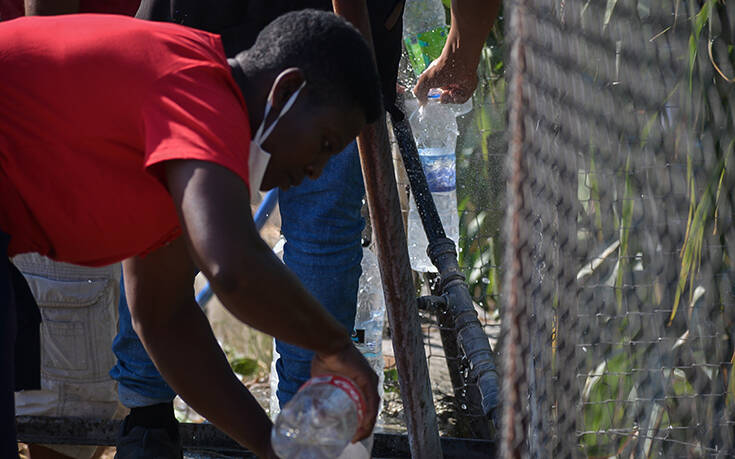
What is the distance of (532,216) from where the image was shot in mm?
1215

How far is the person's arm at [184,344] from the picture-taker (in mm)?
2287

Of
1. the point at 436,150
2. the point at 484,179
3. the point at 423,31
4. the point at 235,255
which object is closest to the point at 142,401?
the point at 235,255

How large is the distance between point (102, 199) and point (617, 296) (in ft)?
3.75

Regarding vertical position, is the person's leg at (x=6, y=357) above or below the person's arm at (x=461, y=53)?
below

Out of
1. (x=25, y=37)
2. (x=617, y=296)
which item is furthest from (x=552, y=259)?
(x=25, y=37)

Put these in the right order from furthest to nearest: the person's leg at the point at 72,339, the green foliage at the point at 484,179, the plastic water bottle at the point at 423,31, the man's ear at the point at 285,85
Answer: the plastic water bottle at the point at 423,31 → the green foliage at the point at 484,179 → the person's leg at the point at 72,339 → the man's ear at the point at 285,85

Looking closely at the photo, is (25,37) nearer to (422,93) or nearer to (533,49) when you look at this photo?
(533,49)

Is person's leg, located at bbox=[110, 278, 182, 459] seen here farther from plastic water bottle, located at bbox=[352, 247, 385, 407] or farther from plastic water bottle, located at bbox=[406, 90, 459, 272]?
plastic water bottle, located at bbox=[406, 90, 459, 272]

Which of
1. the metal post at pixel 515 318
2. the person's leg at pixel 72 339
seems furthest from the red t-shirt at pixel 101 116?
the person's leg at pixel 72 339

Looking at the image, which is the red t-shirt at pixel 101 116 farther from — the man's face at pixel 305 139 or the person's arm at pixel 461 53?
the person's arm at pixel 461 53

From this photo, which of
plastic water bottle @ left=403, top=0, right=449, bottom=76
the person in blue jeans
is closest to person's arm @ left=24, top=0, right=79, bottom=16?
the person in blue jeans

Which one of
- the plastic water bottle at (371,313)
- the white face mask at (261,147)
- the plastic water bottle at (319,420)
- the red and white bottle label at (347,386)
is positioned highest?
the white face mask at (261,147)

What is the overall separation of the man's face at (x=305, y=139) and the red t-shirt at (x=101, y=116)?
113 mm

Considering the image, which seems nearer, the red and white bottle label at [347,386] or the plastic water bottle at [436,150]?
the red and white bottle label at [347,386]
